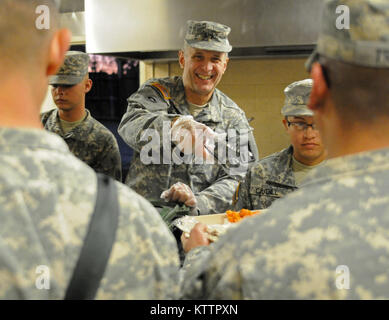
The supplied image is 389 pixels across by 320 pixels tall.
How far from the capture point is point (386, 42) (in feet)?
2.71

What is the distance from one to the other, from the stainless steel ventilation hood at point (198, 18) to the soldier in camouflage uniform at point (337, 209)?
2171 millimetres

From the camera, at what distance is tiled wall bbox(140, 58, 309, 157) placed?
3766 mm

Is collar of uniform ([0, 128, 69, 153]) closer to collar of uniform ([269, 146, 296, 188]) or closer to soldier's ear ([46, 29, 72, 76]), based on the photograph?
soldier's ear ([46, 29, 72, 76])

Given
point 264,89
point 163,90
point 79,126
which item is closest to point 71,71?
point 79,126

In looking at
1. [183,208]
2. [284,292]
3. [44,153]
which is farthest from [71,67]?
[284,292]

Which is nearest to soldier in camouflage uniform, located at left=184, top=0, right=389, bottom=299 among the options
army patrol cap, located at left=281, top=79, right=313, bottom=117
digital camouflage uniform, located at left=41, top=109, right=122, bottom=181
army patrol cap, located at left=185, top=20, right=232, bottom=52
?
army patrol cap, located at left=281, top=79, right=313, bottom=117

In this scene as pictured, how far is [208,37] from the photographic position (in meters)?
2.78

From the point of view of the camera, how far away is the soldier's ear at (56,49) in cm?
86

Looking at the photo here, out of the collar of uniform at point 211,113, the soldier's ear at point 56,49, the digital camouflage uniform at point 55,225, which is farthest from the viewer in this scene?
the collar of uniform at point 211,113

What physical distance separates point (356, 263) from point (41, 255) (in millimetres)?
511

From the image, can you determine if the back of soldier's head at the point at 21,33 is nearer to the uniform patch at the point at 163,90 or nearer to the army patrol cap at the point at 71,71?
the uniform patch at the point at 163,90

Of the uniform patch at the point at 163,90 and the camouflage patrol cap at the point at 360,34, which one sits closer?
the camouflage patrol cap at the point at 360,34
